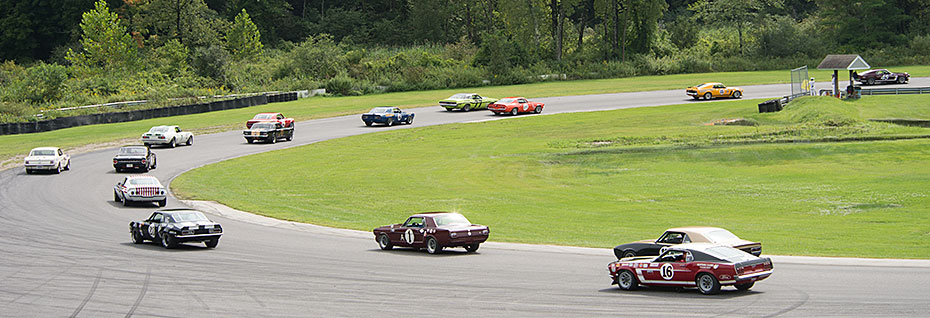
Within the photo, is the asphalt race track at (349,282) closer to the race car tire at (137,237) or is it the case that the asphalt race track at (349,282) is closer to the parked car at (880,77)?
the race car tire at (137,237)

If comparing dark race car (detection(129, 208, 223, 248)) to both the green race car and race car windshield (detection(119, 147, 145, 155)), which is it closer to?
race car windshield (detection(119, 147, 145, 155))

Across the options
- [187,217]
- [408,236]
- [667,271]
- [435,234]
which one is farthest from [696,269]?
[187,217]

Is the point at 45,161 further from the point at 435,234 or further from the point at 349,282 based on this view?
the point at 349,282

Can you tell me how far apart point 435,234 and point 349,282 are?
16.5 ft

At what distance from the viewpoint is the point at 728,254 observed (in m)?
17.0

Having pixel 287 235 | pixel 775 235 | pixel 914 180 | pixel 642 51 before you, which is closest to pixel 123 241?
pixel 287 235

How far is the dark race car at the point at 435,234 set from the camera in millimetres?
23250

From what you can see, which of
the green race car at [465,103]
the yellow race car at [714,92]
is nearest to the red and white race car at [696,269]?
the green race car at [465,103]

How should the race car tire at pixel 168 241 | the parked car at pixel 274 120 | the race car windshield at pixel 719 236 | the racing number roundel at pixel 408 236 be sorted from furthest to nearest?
the parked car at pixel 274 120, the race car tire at pixel 168 241, the racing number roundel at pixel 408 236, the race car windshield at pixel 719 236

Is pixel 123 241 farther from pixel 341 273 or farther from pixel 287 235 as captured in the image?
pixel 341 273

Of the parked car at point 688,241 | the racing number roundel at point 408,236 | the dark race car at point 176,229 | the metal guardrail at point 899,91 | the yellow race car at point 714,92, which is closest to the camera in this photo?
the parked car at point 688,241

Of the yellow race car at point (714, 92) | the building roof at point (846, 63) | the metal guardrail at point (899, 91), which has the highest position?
the building roof at point (846, 63)

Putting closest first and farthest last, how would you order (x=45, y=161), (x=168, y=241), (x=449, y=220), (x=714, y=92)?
(x=449, y=220), (x=168, y=241), (x=45, y=161), (x=714, y=92)

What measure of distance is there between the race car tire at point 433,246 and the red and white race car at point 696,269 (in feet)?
21.1
